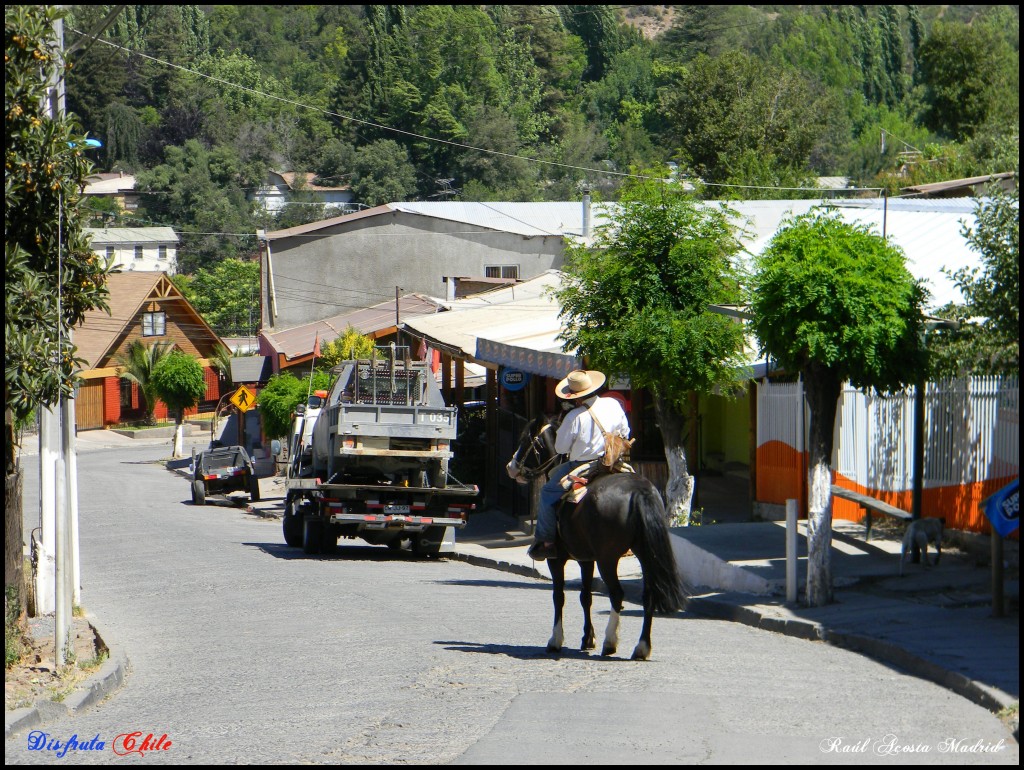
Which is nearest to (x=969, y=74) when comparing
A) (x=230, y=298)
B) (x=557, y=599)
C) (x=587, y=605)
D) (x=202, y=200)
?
(x=230, y=298)

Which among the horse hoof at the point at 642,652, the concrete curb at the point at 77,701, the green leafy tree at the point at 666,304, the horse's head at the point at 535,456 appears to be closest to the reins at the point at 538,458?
the horse's head at the point at 535,456

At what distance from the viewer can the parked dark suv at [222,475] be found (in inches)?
1339

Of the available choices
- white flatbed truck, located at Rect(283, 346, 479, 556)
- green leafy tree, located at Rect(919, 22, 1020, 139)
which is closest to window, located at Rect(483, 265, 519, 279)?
green leafy tree, located at Rect(919, 22, 1020, 139)

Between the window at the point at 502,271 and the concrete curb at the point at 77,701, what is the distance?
142 ft

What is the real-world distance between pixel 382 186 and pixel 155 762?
89199 mm

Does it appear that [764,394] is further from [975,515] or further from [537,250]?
[537,250]

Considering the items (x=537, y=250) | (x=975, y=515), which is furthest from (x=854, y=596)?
(x=537, y=250)

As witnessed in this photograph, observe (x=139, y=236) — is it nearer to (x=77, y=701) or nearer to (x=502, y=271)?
(x=502, y=271)

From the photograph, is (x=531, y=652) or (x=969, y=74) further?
(x=969, y=74)

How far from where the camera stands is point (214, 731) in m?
7.41

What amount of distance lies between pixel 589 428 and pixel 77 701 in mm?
4442

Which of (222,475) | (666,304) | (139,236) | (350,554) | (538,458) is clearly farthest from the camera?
(139,236)

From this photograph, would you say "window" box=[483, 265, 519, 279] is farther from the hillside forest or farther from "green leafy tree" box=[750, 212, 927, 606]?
"green leafy tree" box=[750, 212, 927, 606]

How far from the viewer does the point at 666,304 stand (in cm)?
1675
